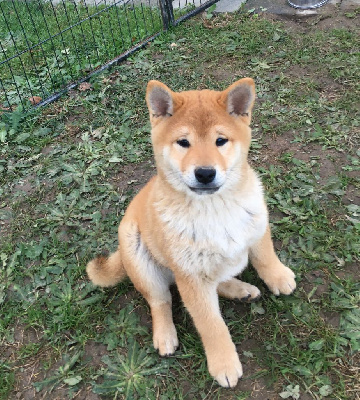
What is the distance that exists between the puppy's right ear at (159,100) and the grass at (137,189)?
1.45 metres

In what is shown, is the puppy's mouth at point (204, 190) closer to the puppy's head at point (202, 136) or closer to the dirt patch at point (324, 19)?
the puppy's head at point (202, 136)

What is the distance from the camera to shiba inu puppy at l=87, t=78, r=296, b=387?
225 centimetres

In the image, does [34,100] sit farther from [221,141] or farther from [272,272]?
[272,272]

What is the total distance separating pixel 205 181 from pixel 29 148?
337 cm

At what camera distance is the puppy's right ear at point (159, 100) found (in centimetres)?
232

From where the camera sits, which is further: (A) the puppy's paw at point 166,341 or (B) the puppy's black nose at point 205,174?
(A) the puppy's paw at point 166,341

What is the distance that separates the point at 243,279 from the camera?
308 centimetres

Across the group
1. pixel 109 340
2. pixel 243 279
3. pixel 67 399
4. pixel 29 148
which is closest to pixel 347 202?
pixel 243 279

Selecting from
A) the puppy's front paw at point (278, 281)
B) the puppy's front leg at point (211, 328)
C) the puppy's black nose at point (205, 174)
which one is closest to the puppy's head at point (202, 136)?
the puppy's black nose at point (205, 174)

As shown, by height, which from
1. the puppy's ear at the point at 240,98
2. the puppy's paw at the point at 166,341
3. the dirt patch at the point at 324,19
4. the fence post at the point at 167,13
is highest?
the puppy's ear at the point at 240,98

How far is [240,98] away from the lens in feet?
7.81

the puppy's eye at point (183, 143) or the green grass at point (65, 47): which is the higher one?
the puppy's eye at point (183, 143)

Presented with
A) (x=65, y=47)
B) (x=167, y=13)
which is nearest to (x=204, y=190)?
(x=167, y=13)

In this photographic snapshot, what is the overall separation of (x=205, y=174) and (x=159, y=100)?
63 centimetres
